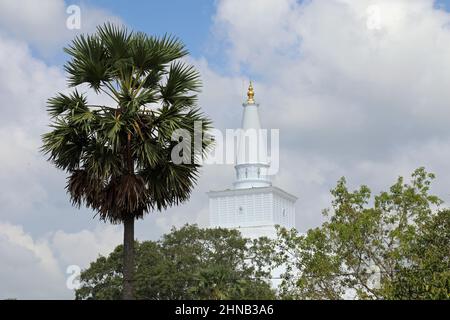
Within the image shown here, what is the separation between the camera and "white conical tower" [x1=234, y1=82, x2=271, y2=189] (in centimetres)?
6850

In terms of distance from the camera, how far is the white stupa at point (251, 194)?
68688 millimetres

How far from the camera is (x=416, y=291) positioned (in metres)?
15.4

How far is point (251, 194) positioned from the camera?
70.6 m

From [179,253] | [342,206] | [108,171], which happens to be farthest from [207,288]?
[179,253]

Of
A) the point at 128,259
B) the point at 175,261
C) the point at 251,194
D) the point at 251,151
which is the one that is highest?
the point at 251,151

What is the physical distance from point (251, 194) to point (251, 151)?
13.0 ft

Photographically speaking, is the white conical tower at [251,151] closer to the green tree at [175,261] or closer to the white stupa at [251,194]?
the white stupa at [251,194]

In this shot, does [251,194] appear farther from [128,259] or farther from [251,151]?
[128,259]

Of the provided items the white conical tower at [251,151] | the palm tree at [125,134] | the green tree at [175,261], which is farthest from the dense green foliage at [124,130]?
the white conical tower at [251,151]

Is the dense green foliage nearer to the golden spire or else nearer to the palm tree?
the palm tree

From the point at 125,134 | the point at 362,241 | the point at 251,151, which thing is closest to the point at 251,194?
the point at 251,151

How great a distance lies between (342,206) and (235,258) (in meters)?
19.2

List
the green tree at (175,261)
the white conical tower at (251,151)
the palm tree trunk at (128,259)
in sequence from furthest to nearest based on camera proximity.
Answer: the white conical tower at (251,151) → the green tree at (175,261) → the palm tree trunk at (128,259)
